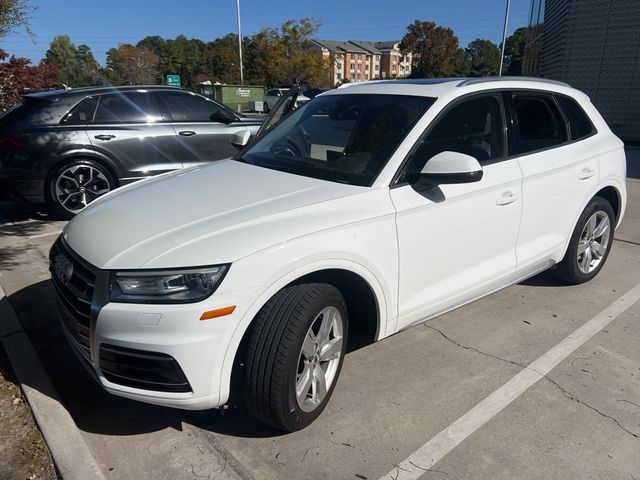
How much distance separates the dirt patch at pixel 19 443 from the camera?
7.59 ft

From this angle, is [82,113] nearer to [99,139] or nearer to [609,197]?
[99,139]

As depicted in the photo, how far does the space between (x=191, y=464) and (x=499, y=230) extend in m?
2.32

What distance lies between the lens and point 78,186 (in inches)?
250

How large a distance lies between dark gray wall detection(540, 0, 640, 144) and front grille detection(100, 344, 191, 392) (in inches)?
615

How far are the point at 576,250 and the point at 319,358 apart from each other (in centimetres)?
270

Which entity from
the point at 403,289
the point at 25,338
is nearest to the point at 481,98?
the point at 403,289

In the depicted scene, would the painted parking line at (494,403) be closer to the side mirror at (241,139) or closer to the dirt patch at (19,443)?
the dirt patch at (19,443)

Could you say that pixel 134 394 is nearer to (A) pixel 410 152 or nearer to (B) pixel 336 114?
(A) pixel 410 152

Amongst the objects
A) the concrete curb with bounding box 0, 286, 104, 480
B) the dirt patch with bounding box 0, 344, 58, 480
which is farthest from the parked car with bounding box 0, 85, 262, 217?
the dirt patch with bounding box 0, 344, 58, 480

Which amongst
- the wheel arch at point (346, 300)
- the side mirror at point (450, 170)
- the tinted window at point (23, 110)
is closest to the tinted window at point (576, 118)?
the side mirror at point (450, 170)

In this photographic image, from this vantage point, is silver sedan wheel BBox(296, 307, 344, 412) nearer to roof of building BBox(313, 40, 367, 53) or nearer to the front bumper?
the front bumper

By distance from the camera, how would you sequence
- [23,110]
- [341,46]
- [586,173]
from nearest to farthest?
[586,173]
[23,110]
[341,46]

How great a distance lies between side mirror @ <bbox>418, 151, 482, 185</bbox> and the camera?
267 cm

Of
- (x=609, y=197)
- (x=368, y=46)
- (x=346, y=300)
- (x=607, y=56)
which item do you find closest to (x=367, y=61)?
(x=368, y=46)
